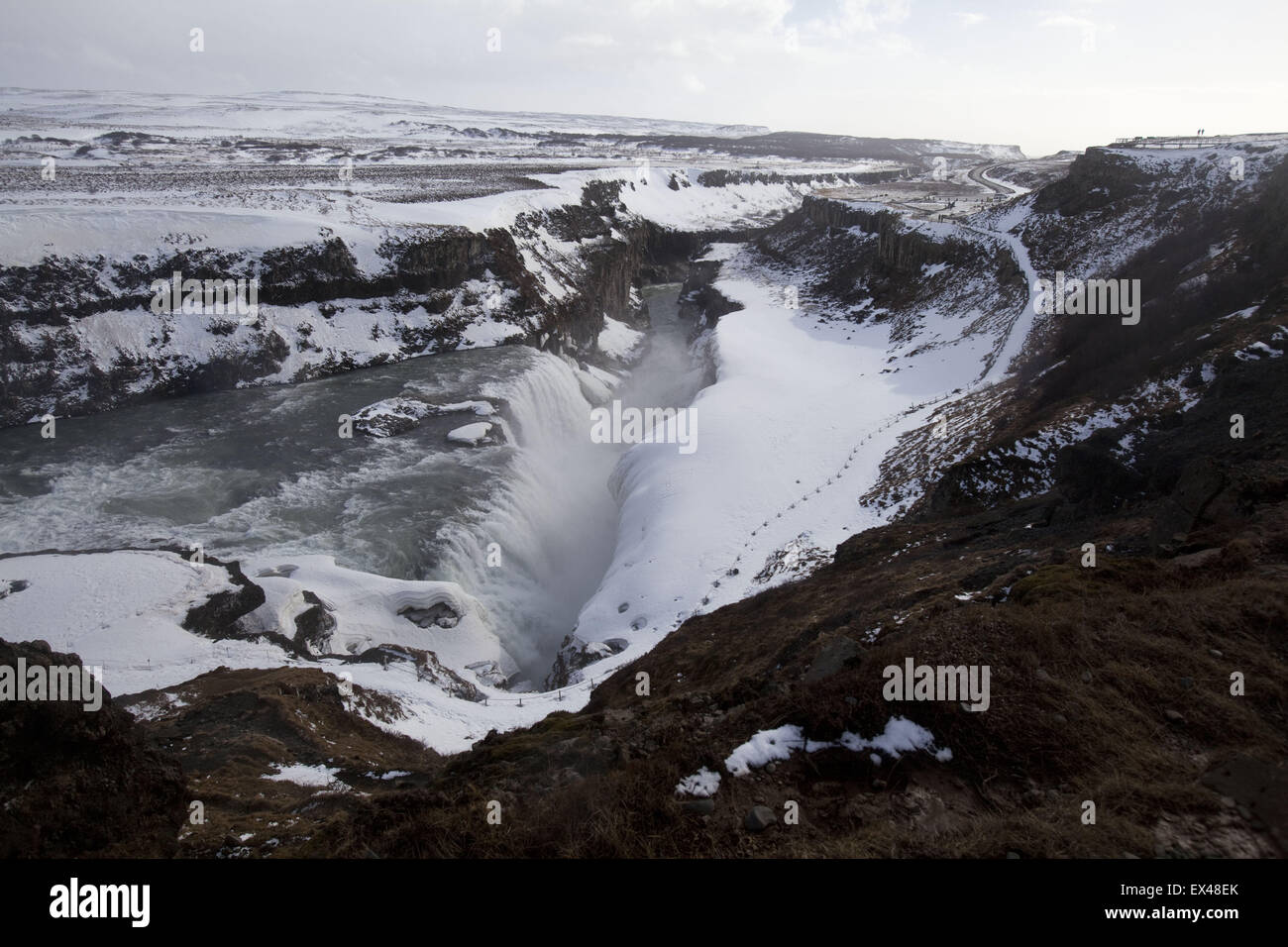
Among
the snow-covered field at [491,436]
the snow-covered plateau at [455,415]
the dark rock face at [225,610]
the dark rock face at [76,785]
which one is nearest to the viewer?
the dark rock face at [76,785]

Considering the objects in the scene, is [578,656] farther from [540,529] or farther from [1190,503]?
[1190,503]

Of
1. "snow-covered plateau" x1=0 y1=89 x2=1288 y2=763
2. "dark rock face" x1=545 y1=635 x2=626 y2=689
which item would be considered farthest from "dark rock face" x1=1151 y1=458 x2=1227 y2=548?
"dark rock face" x1=545 y1=635 x2=626 y2=689

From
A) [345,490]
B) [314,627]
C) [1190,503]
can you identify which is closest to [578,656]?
[314,627]

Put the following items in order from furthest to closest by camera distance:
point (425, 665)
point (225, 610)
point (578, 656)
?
1. point (578, 656)
2. point (425, 665)
3. point (225, 610)

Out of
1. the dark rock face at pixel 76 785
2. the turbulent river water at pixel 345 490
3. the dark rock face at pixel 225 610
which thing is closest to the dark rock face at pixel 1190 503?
the dark rock face at pixel 76 785

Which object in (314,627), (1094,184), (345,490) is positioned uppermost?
(1094,184)

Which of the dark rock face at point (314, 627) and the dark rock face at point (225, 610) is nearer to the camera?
the dark rock face at point (225, 610)

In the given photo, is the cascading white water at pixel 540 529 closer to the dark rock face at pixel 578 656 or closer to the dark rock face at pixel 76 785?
the dark rock face at pixel 578 656
